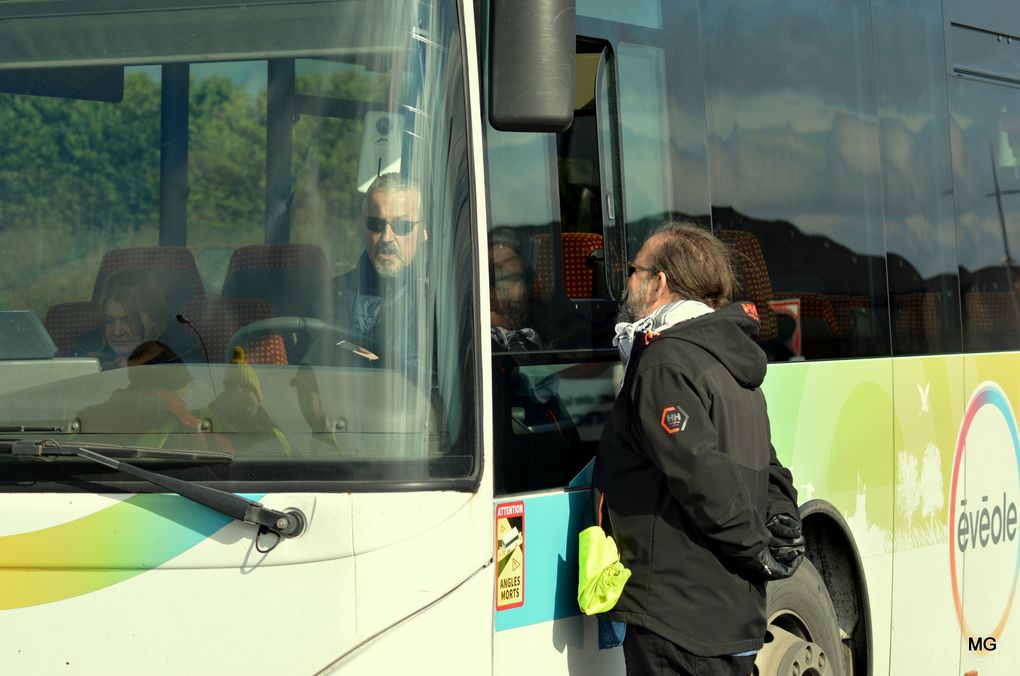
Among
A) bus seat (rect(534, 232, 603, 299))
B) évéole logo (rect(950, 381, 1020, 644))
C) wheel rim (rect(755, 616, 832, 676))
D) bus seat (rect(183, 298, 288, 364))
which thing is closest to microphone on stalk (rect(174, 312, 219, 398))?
bus seat (rect(183, 298, 288, 364))

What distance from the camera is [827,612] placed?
4820 mm

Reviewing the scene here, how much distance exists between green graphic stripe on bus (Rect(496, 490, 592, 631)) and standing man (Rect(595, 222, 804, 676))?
117mm

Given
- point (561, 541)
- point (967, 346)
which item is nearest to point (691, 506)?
point (561, 541)

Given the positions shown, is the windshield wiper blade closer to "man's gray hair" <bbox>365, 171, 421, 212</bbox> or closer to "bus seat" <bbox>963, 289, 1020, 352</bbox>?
"man's gray hair" <bbox>365, 171, 421, 212</bbox>

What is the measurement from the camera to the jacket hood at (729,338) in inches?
144

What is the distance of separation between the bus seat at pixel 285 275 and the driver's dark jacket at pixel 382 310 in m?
0.05

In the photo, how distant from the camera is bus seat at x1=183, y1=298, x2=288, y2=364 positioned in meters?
3.21

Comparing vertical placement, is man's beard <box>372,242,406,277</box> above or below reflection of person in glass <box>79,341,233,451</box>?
above

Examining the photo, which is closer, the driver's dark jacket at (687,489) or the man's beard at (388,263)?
the man's beard at (388,263)

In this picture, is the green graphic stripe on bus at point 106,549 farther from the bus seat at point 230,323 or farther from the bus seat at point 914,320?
the bus seat at point 914,320

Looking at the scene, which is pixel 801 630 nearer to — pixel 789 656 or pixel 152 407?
pixel 789 656

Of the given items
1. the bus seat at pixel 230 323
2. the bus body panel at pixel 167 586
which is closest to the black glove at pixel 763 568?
the bus body panel at pixel 167 586

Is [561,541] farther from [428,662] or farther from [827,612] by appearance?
[827,612]

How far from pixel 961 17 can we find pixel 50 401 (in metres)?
4.43
